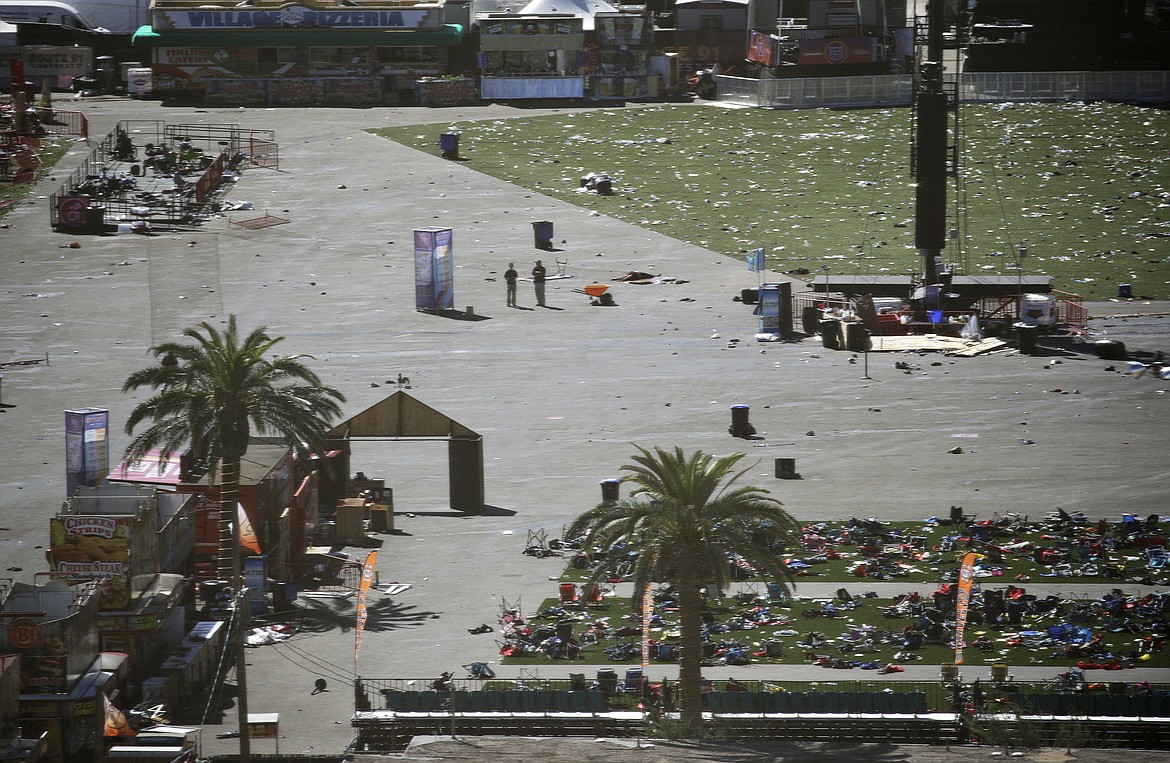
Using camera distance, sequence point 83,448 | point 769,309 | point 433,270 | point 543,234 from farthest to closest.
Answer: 1. point 543,234
2. point 433,270
3. point 769,309
4. point 83,448

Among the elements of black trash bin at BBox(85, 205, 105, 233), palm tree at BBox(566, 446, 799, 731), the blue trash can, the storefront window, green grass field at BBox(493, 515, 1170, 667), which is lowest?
green grass field at BBox(493, 515, 1170, 667)

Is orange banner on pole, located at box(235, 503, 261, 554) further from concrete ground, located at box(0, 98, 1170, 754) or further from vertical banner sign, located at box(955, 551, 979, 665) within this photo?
vertical banner sign, located at box(955, 551, 979, 665)

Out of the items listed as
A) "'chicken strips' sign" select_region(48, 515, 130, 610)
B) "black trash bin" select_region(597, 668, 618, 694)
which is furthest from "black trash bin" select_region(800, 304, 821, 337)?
"'chicken strips' sign" select_region(48, 515, 130, 610)

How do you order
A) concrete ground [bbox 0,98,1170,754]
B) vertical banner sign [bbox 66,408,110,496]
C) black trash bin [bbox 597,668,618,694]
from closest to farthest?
black trash bin [bbox 597,668,618,694] → concrete ground [bbox 0,98,1170,754] → vertical banner sign [bbox 66,408,110,496]

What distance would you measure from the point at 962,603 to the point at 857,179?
4429cm

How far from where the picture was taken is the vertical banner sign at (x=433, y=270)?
2157 inches

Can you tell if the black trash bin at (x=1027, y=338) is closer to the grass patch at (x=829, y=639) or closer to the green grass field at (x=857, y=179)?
the green grass field at (x=857, y=179)

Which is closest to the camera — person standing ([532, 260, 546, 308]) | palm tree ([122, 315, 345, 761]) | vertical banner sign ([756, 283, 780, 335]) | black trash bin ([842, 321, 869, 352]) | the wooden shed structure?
palm tree ([122, 315, 345, 761])

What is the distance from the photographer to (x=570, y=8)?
90.4m

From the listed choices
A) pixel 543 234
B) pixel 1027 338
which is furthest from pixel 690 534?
pixel 543 234

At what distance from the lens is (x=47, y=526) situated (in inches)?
1414

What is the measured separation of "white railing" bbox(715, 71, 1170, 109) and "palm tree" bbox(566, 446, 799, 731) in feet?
195

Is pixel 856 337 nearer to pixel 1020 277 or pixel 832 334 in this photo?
pixel 832 334

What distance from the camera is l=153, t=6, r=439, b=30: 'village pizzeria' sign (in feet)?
286
